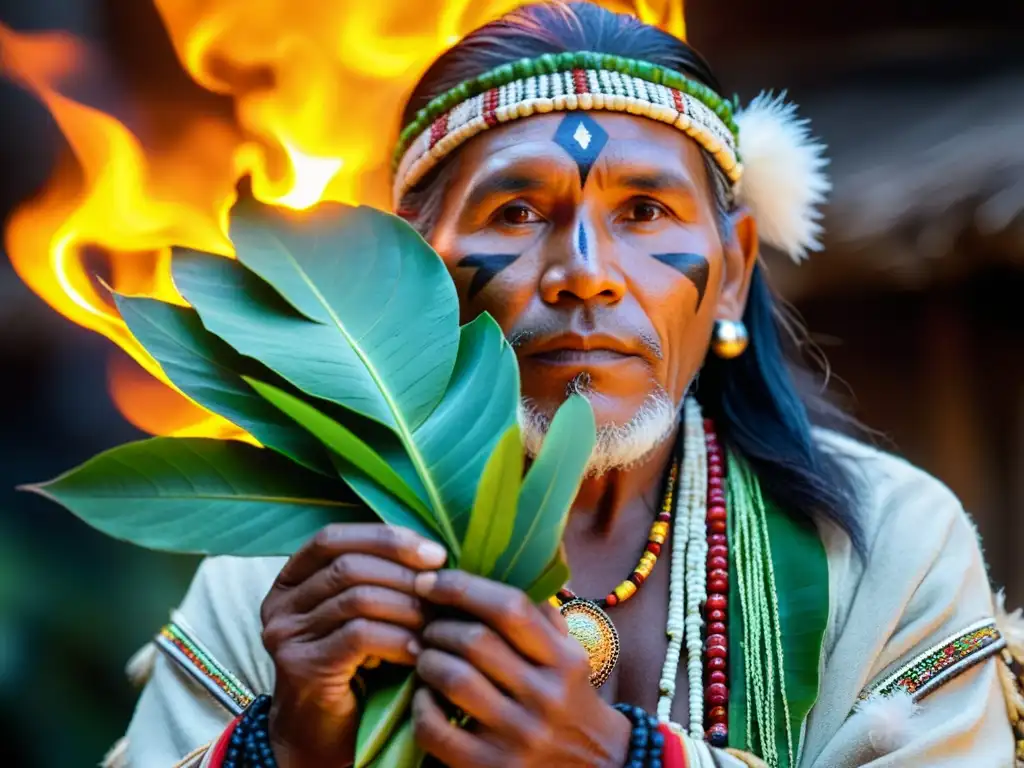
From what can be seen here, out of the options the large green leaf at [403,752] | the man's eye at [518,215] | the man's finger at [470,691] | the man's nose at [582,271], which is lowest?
the large green leaf at [403,752]

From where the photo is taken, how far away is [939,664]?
182cm

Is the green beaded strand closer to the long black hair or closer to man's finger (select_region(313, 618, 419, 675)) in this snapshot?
the long black hair

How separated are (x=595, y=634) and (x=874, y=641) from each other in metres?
0.44

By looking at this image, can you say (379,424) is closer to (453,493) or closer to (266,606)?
(453,493)

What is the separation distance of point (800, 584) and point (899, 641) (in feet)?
0.59

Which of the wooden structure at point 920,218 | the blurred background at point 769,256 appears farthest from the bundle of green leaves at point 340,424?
the wooden structure at point 920,218

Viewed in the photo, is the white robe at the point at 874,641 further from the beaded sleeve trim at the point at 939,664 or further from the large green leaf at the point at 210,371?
the large green leaf at the point at 210,371

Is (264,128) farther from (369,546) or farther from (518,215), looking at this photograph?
(369,546)

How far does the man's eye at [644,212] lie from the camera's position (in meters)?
2.00

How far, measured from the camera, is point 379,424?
1.45 m

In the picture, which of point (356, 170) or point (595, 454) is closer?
point (595, 454)

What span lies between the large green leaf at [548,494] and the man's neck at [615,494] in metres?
0.73

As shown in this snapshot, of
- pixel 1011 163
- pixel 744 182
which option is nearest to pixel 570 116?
pixel 744 182

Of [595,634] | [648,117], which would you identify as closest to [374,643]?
[595,634]
